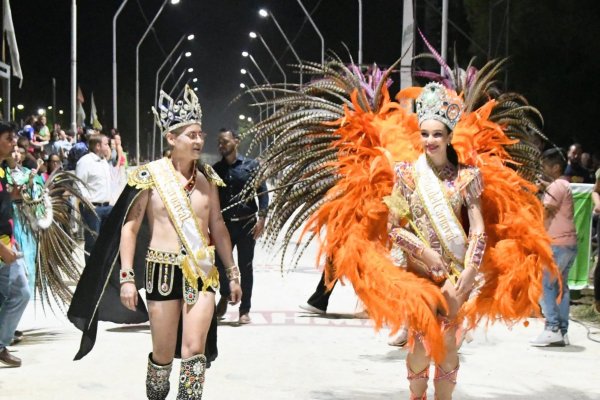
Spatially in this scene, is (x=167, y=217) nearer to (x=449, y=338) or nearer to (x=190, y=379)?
(x=190, y=379)

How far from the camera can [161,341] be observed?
18.3 ft

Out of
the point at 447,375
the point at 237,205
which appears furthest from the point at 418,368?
the point at 237,205

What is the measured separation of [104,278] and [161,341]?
2.07ft

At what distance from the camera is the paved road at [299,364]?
6828 mm

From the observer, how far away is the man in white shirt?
12336mm

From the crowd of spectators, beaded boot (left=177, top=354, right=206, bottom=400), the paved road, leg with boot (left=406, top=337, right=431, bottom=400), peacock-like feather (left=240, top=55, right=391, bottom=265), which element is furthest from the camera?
the crowd of spectators

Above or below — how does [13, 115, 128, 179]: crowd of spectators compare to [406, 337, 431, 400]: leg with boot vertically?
above

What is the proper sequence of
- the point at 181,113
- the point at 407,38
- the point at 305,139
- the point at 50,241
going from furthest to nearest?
the point at 407,38 < the point at 50,241 < the point at 305,139 < the point at 181,113

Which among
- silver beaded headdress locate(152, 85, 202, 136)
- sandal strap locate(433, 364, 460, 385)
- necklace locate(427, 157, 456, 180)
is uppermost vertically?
silver beaded headdress locate(152, 85, 202, 136)

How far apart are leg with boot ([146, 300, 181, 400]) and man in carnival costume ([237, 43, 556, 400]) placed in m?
1.04

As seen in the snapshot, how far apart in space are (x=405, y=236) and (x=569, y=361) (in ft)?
10.6

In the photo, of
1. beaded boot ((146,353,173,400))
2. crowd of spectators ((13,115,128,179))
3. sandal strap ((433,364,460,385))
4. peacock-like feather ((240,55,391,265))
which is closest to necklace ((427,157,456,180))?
peacock-like feather ((240,55,391,265))

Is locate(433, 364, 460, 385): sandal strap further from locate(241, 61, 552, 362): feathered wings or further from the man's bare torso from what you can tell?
the man's bare torso

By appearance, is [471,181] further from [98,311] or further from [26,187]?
[26,187]
